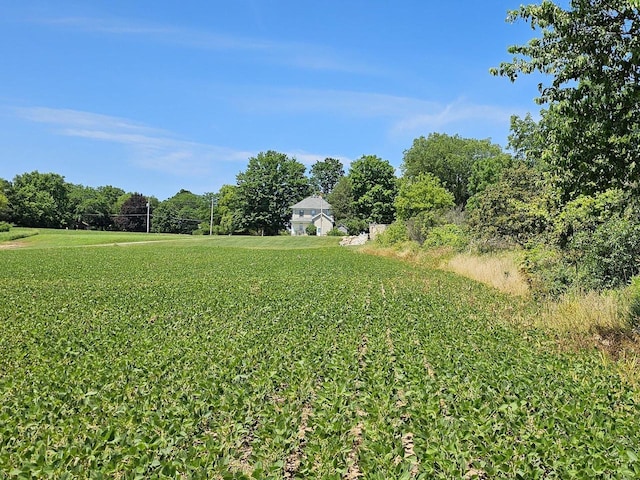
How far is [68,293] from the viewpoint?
1348 cm

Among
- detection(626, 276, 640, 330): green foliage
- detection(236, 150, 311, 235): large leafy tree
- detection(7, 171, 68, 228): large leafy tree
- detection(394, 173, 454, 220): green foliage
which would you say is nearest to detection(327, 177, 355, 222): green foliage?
detection(236, 150, 311, 235): large leafy tree

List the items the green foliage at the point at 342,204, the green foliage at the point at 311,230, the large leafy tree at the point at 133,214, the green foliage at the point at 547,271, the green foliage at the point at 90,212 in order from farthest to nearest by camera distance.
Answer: the large leafy tree at the point at 133,214 < the green foliage at the point at 90,212 < the green foliage at the point at 342,204 < the green foliage at the point at 311,230 < the green foliage at the point at 547,271

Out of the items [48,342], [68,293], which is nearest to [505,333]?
[48,342]

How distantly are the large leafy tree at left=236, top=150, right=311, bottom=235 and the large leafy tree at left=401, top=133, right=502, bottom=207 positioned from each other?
22.8 m

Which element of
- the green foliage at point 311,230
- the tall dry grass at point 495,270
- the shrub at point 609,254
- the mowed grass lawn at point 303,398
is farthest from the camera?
the green foliage at point 311,230

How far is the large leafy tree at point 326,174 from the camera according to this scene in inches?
4477

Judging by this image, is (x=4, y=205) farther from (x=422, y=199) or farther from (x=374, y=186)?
(x=422, y=199)

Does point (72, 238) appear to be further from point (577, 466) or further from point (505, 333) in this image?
point (577, 466)

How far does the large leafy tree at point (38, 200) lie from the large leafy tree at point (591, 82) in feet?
277

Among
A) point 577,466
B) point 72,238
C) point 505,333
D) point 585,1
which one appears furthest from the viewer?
point 72,238

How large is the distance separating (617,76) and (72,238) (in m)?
55.8

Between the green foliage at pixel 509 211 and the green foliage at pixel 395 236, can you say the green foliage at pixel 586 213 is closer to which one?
the green foliage at pixel 509 211

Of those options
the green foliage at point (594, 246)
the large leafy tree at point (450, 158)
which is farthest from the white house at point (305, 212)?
the green foliage at point (594, 246)

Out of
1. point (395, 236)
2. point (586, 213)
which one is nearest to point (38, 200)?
point (395, 236)
